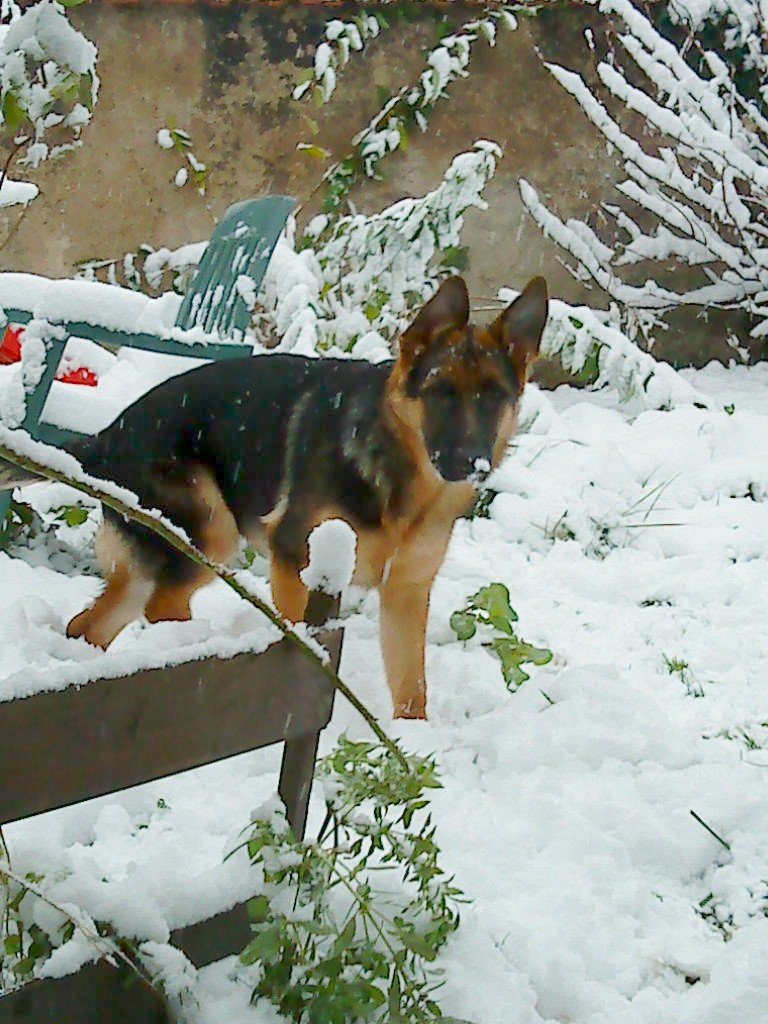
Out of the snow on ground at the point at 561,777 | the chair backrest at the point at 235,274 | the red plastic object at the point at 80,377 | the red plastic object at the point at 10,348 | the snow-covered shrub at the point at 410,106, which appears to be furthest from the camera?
the snow-covered shrub at the point at 410,106

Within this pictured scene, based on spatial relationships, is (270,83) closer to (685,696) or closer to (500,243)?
(500,243)

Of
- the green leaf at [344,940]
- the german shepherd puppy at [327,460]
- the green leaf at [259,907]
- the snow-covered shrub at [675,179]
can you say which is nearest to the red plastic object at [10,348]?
the german shepherd puppy at [327,460]

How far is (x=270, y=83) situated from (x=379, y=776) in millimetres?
6063

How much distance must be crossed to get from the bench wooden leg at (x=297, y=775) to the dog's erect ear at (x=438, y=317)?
157 centimetres

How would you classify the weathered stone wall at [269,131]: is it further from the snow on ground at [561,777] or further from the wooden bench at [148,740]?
the wooden bench at [148,740]

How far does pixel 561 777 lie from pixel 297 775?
1.18 metres

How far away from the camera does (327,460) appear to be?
11.1ft

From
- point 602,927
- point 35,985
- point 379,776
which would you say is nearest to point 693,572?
point 602,927

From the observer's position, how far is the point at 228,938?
1893 millimetres

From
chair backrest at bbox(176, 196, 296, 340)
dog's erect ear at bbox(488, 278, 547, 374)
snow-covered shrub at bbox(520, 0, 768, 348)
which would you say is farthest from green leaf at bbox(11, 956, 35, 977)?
snow-covered shrub at bbox(520, 0, 768, 348)

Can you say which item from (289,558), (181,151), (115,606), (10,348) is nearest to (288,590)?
(289,558)

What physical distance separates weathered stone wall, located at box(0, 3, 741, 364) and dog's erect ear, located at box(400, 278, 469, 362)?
3520 mm

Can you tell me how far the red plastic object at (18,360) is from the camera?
501 centimetres

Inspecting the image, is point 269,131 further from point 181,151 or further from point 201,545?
point 201,545
